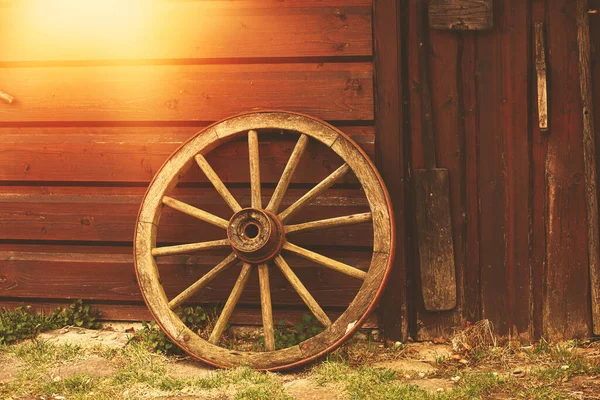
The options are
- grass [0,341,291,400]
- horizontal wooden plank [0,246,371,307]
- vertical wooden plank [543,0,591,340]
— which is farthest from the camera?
horizontal wooden plank [0,246,371,307]

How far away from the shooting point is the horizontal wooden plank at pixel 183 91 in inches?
178

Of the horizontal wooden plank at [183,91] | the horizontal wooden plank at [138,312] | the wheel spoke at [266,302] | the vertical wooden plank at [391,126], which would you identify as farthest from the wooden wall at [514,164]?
the wheel spoke at [266,302]

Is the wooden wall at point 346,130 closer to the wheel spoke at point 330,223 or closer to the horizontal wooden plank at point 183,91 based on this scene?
→ the horizontal wooden plank at point 183,91

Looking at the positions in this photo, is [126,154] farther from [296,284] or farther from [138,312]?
[296,284]

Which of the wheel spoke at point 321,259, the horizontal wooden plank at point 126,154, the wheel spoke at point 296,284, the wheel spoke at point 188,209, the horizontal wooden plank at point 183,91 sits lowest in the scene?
the wheel spoke at point 296,284

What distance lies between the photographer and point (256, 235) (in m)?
4.29

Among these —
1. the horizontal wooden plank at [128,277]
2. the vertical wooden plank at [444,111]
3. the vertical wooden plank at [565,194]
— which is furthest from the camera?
the horizontal wooden plank at [128,277]

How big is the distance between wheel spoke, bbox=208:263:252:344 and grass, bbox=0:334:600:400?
24cm

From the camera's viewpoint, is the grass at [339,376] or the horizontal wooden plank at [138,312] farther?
the horizontal wooden plank at [138,312]

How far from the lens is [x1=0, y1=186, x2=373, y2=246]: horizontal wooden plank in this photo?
4.58m

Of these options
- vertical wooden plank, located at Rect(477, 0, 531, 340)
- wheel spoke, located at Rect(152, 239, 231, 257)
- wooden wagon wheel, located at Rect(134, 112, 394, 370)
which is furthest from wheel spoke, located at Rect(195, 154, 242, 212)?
vertical wooden plank, located at Rect(477, 0, 531, 340)

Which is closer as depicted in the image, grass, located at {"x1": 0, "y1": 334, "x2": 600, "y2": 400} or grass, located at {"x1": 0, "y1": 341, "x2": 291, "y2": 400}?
grass, located at {"x1": 0, "y1": 334, "x2": 600, "y2": 400}

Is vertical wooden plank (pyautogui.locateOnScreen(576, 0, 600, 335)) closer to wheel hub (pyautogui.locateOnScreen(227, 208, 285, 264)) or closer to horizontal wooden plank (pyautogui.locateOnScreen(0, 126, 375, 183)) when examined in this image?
horizontal wooden plank (pyautogui.locateOnScreen(0, 126, 375, 183))

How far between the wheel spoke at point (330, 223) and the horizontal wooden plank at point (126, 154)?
37 cm
